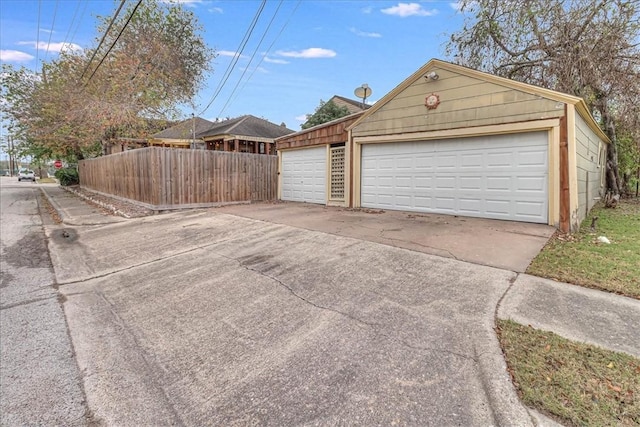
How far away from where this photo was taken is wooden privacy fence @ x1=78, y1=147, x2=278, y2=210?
9898 millimetres

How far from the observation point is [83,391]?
231 centimetres

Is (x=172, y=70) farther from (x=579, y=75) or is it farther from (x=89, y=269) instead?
(x=579, y=75)

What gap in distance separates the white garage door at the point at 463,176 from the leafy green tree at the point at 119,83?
42.1 feet

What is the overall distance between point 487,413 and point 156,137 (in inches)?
983

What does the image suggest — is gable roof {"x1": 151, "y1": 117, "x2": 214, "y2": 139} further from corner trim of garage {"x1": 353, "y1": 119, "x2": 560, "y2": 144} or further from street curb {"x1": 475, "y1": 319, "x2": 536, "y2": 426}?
street curb {"x1": 475, "y1": 319, "x2": 536, "y2": 426}

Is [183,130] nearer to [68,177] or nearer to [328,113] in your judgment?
[328,113]

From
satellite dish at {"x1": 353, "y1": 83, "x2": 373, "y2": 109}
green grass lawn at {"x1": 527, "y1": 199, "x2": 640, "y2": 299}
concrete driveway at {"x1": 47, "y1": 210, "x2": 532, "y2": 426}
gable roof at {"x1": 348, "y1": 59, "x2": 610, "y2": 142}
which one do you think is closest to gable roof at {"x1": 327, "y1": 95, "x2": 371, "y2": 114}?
satellite dish at {"x1": 353, "y1": 83, "x2": 373, "y2": 109}

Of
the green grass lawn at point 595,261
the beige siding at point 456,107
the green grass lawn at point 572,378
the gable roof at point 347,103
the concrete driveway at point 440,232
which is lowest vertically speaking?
the green grass lawn at point 572,378

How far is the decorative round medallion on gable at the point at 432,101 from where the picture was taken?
8.06 metres

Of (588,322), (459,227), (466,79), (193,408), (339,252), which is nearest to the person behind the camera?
(193,408)

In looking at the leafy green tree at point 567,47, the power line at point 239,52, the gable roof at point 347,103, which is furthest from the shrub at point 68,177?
the leafy green tree at point 567,47

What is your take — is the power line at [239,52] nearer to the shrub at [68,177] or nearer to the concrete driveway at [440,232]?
the concrete driveway at [440,232]

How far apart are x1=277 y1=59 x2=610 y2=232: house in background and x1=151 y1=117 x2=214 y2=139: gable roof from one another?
12985mm

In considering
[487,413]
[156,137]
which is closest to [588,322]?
[487,413]
